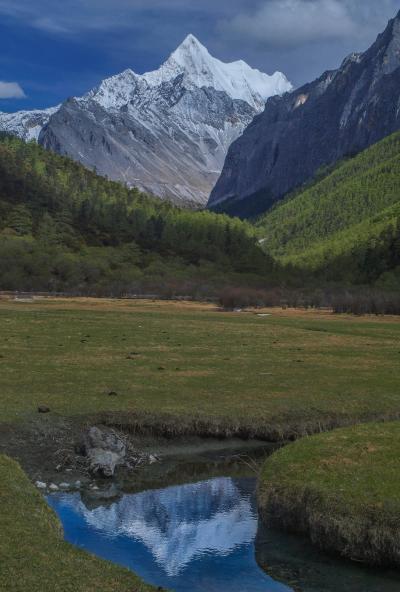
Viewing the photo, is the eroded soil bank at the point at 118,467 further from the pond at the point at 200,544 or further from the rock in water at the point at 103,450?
the pond at the point at 200,544

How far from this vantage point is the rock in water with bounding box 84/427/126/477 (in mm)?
28234

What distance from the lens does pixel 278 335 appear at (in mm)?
79125

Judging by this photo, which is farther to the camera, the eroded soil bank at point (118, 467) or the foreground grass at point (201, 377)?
the foreground grass at point (201, 377)

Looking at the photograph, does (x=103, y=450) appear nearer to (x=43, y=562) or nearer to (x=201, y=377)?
(x=43, y=562)

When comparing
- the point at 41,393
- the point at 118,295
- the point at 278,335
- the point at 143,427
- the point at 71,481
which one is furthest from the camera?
the point at 118,295

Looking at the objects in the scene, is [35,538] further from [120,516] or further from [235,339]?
[235,339]

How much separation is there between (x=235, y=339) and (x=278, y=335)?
9029 mm

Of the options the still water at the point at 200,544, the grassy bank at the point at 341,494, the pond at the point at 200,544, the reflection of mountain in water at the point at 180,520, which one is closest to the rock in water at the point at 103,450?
the pond at the point at 200,544

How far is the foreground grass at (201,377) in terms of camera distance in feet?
117

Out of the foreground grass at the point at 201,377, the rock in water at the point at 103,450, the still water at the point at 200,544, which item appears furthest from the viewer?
the foreground grass at the point at 201,377

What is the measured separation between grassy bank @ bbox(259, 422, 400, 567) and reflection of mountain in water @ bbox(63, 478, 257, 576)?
1.48 meters

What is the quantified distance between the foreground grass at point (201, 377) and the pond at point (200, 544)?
8.86m

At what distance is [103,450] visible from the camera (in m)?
29.5

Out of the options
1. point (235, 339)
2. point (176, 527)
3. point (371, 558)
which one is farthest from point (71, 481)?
point (235, 339)
